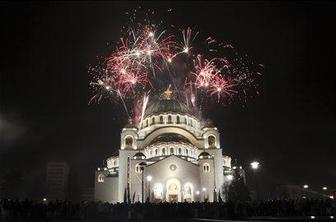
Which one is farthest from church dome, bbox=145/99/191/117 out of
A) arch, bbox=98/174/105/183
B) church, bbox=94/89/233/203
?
arch, bbox=98/174/105/183

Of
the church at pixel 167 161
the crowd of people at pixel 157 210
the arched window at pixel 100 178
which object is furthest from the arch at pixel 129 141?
the crowd of people at pixel 157 210

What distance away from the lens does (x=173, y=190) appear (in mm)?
50375

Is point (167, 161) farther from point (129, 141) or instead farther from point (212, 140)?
point (212, 140)

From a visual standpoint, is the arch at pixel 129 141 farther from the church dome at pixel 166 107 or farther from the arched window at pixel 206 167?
the arched window at pixel 206 167

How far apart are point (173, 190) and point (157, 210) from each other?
23.5 metres

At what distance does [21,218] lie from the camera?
2264 centimetres

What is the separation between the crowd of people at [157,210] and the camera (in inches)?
952

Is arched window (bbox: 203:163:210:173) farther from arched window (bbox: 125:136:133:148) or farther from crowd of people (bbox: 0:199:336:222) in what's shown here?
crowd of people (bbox: 0:199:336:222)

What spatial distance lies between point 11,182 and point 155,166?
34.4 m

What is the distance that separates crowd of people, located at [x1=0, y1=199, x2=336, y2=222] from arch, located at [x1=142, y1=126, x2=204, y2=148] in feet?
99.8

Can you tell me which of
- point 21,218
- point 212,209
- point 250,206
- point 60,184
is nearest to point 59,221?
point 21,218

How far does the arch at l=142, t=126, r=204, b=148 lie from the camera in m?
58.9

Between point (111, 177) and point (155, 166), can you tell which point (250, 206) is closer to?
point (155, 166)

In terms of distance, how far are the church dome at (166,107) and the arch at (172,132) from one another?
4.59 meters
